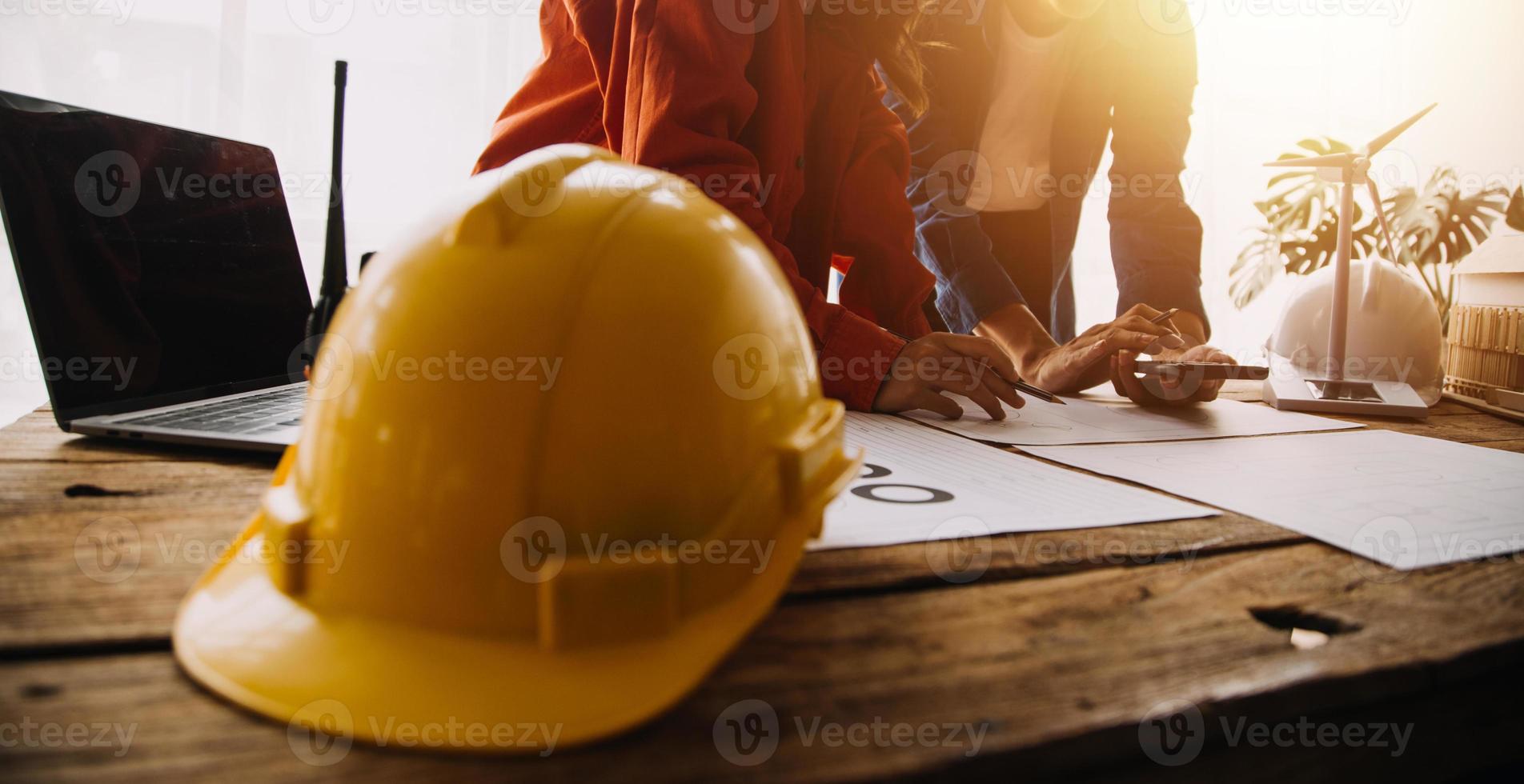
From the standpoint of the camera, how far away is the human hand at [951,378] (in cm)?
82

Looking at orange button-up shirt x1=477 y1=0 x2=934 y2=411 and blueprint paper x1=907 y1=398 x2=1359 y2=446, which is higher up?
orange button-up shirt x1=477 y1=0 x2=934 y2=411

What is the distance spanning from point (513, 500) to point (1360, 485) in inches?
24.6

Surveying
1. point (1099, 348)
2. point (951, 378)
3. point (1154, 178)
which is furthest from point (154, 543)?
point (1154, 178)

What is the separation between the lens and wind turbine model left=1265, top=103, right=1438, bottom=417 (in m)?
0.98

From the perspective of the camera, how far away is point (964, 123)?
1.53 meters

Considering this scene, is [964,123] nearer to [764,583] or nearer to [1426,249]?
[764,583]

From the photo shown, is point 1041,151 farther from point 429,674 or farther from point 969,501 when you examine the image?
point 429,674

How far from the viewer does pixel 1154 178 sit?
141cm

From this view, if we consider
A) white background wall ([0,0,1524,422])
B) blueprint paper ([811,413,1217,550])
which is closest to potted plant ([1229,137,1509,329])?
white background wall ([0,0,1524,422])

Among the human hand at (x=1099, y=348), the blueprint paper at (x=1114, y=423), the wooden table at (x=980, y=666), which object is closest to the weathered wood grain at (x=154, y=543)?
the wooden table at (x=980, y=666)

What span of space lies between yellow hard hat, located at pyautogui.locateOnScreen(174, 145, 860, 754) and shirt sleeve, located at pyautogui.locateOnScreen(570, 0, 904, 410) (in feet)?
1.52

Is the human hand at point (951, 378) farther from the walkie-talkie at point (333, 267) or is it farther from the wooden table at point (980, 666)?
the walkie-talkie at point (333, 267)

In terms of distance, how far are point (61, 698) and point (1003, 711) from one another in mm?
292

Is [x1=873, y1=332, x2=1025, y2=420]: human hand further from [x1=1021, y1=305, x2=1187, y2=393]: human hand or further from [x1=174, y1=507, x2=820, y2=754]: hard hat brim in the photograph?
[x1=174, y1=507, x2=820, y2=754]: hard hat brim
